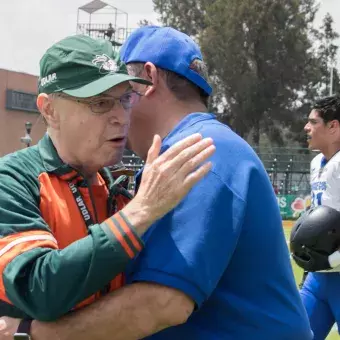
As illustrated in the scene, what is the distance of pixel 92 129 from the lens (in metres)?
2.32

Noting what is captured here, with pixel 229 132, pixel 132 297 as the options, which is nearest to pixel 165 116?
pixel 229 132

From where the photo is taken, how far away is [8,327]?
217 cm

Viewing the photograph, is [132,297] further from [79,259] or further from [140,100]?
[140,100]

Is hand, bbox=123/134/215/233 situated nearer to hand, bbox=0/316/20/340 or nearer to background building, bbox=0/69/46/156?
hand, bbox=0/316/20/340

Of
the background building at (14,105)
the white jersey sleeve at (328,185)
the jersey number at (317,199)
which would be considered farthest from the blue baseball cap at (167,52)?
the background building at (14,105)

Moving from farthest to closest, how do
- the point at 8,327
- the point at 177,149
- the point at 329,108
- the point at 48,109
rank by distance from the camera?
1. the point at 329,108
2. the point at 48,109
3. the point at 8,327
4. the point at 177,149

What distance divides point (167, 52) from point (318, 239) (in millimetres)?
3285

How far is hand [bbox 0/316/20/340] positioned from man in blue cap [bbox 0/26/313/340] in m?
0.08

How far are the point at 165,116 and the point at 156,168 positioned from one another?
56cm

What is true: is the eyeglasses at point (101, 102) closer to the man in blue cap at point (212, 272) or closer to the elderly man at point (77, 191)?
the elderly man at point (77, 191)

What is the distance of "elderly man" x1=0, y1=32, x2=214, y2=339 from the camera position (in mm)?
1965

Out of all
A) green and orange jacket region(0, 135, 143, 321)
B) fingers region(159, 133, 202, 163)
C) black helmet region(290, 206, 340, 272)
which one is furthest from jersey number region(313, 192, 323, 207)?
fingers region(159, 133, 202, 163)

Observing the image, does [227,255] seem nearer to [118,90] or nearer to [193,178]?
[193,178]

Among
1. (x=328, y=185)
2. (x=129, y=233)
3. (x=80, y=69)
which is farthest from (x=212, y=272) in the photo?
(x=328, y=185)
